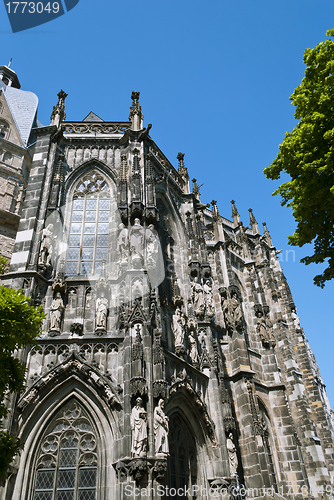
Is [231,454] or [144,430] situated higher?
[231,454]

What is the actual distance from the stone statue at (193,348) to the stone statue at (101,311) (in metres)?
3.56

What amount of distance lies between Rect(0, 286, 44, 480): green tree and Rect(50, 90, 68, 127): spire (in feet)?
32.8

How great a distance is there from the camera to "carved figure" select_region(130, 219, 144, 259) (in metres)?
13.3

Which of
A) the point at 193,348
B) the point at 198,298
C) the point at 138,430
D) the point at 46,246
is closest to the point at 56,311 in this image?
the point at 46,246

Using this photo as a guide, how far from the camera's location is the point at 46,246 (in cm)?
1355

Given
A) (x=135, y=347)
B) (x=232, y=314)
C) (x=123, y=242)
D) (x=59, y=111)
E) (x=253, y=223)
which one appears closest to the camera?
(x=135, y=347)

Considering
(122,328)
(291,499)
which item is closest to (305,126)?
(122,328)

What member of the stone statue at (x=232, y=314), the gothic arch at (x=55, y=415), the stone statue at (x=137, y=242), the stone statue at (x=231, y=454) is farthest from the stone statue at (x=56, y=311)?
the stone statue at (x=232, y=314)

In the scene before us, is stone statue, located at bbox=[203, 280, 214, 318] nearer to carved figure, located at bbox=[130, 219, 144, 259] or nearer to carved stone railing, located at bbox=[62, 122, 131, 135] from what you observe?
carved figure, located at bbox=[130, 219, 144, 259]

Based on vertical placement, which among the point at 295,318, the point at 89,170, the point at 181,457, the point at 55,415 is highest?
the point at 89,170

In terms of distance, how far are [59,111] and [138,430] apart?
12.6 metres

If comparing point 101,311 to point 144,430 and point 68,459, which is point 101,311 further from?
point 68,459

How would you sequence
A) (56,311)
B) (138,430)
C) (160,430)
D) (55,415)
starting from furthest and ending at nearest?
1. (56,311)
2. (55,415)
3. (160,430)
4. (138,430)

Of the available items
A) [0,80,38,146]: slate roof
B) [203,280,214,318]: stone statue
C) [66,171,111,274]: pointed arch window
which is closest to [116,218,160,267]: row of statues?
[66,171,111,274]: pointed arch window
